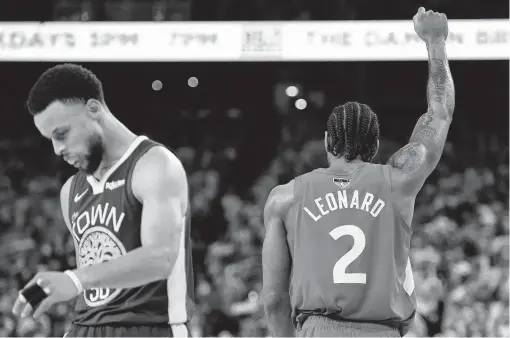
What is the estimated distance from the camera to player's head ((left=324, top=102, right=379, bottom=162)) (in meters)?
2.80

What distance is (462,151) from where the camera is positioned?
11.8m

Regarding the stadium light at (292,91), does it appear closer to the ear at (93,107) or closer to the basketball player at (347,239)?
the basketball player at (347,239)

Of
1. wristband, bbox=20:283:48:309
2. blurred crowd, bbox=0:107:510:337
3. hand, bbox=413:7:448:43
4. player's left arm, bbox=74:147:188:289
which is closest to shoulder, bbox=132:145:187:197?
player's left arm, bbox=74:147:188:289

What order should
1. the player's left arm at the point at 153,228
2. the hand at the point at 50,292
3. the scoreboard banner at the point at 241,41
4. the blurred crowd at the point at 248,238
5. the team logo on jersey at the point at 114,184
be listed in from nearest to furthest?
the hand at the point at 50,292
the player's left arm at the point at 153,228
the team logo on jersey at the point at 114,184
the scoreboard banner at the point at 241,41
the blurred crowd at the point at 248,238

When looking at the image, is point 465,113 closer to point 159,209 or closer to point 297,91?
point 297,91

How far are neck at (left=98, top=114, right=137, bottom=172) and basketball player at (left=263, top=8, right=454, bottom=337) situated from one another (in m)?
0.56

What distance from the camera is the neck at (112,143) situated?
9.19 feet

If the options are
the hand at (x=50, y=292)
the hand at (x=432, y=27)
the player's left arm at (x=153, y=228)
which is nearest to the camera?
the hand at (x=50, y=292)

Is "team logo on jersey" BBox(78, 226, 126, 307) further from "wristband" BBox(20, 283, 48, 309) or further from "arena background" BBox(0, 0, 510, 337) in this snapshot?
"arena background" BBox(0, 0, 510, 337)

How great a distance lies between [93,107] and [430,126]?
123 cm

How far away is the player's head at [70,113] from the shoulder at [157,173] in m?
0.18

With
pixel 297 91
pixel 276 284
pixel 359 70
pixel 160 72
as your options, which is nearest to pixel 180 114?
pixel 160 72

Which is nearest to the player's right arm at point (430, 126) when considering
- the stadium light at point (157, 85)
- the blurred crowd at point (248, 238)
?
the blurred crowd at point (248, 238)

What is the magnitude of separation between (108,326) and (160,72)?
1033 centimetres
